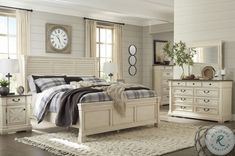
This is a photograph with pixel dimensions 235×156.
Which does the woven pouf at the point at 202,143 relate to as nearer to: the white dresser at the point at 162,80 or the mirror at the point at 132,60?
the white dresser at the point at 162,80

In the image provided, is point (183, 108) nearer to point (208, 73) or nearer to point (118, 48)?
point (208, 73)

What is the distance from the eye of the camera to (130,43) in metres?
9.88

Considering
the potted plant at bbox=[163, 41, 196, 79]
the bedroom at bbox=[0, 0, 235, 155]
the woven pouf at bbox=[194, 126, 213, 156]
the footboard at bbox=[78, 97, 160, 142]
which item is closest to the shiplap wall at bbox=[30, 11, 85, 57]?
the bedroom at bbox=[0, 0, 235, 155]

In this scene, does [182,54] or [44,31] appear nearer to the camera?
[182,54]

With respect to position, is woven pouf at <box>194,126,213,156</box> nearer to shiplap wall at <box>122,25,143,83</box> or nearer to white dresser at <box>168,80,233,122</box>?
white dresser at <box>168,80,233,122</box>

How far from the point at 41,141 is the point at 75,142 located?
1.59ft

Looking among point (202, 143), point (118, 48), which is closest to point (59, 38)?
point (118, 48)

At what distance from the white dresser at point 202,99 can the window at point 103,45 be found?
2516mm

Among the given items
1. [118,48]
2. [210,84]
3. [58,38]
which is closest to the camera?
[210,84]

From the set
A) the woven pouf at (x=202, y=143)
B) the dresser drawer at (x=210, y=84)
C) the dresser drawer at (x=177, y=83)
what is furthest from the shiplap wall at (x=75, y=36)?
the woven pouf at (x=202, y=143)

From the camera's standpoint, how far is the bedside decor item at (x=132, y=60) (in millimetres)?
9852

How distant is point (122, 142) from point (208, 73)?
332cm

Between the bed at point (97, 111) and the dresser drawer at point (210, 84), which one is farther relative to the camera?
the dresser drawer at point (210, 84)

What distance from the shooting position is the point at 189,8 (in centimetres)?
758
